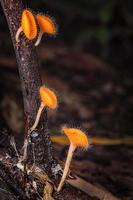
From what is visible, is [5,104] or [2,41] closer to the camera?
[5,104]

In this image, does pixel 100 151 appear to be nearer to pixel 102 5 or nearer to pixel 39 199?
pixel 39 199

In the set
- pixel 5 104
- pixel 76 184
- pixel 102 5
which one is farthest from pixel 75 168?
pixel 102 5

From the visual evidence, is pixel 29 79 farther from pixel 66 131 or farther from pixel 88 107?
pixel 88 107

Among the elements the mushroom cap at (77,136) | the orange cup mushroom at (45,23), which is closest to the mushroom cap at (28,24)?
the orange cup mushroom at (45,23)

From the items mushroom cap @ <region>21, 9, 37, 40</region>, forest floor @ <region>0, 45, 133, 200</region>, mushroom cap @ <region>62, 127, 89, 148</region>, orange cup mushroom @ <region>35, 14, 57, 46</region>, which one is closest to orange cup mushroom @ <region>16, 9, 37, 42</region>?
mushroom cap @ <region>21, 9, 37, 40</region>

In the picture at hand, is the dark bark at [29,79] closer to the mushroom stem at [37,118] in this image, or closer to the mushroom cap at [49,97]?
the mushroom stem at [37,118]

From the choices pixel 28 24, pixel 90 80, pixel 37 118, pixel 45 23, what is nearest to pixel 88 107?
pixel 90 80
